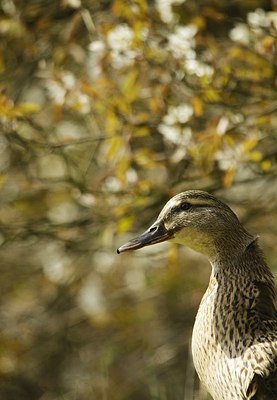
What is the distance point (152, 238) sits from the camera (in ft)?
15.5

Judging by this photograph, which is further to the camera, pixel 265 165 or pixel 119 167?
pixel 119 167

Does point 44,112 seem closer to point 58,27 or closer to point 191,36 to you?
Result: point 58,27

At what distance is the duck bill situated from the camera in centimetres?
471

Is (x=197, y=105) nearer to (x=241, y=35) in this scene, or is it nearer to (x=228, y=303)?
(x=241, y=35)

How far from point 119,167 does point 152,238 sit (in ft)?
5.01

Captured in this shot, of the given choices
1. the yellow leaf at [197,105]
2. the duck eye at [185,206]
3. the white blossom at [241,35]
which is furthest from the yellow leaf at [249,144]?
the duck eye at [185,206]

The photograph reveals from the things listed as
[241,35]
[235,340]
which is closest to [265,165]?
[241,35]

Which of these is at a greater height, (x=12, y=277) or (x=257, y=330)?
(x=257, y=330)

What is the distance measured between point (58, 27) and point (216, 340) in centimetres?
368

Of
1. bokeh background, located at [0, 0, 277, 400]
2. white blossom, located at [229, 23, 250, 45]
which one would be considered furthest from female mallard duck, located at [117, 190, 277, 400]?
white blossom, located at [229, 23, 250, 45]

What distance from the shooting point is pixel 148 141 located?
23.9 ft

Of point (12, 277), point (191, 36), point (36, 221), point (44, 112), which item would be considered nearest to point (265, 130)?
point (191, 36)

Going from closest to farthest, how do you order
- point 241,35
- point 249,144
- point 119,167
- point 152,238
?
1. point 152,238
2. point 249,144
3. point 241,35
4. point 119,167

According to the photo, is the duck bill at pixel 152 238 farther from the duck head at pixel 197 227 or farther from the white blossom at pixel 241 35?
the white blossom at pixel 241 35
